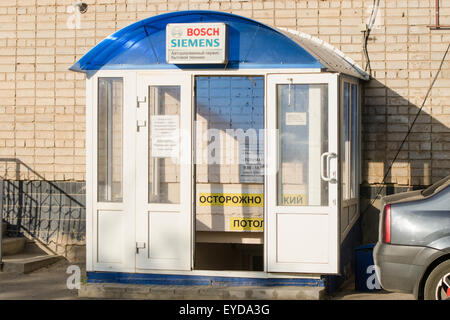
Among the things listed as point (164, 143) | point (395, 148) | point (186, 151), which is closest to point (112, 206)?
point (164, 143)

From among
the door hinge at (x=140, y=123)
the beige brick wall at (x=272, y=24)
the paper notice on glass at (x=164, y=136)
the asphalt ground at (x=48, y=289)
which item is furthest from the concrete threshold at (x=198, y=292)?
the beige brick wall at (x=272, y=24)

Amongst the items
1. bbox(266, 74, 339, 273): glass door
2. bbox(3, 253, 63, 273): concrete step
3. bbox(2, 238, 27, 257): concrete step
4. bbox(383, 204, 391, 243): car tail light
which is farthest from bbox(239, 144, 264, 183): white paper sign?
bbox(383, 204, 391, 243): car tail light

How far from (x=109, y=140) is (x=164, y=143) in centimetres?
70

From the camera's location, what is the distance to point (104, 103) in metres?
9.18

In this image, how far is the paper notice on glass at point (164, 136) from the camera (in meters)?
9.02

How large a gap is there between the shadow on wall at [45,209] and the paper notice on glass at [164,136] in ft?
9.56

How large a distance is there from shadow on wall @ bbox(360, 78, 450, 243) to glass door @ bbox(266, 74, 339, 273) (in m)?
2.27

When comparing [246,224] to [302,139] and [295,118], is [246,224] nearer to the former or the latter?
[302,139]

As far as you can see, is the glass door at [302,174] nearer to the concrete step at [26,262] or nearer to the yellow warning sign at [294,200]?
the yellow warning sign at [294,200]

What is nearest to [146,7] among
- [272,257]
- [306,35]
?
[306,35]

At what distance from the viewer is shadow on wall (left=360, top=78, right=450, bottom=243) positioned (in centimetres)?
1079

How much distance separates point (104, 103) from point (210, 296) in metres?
2.62
